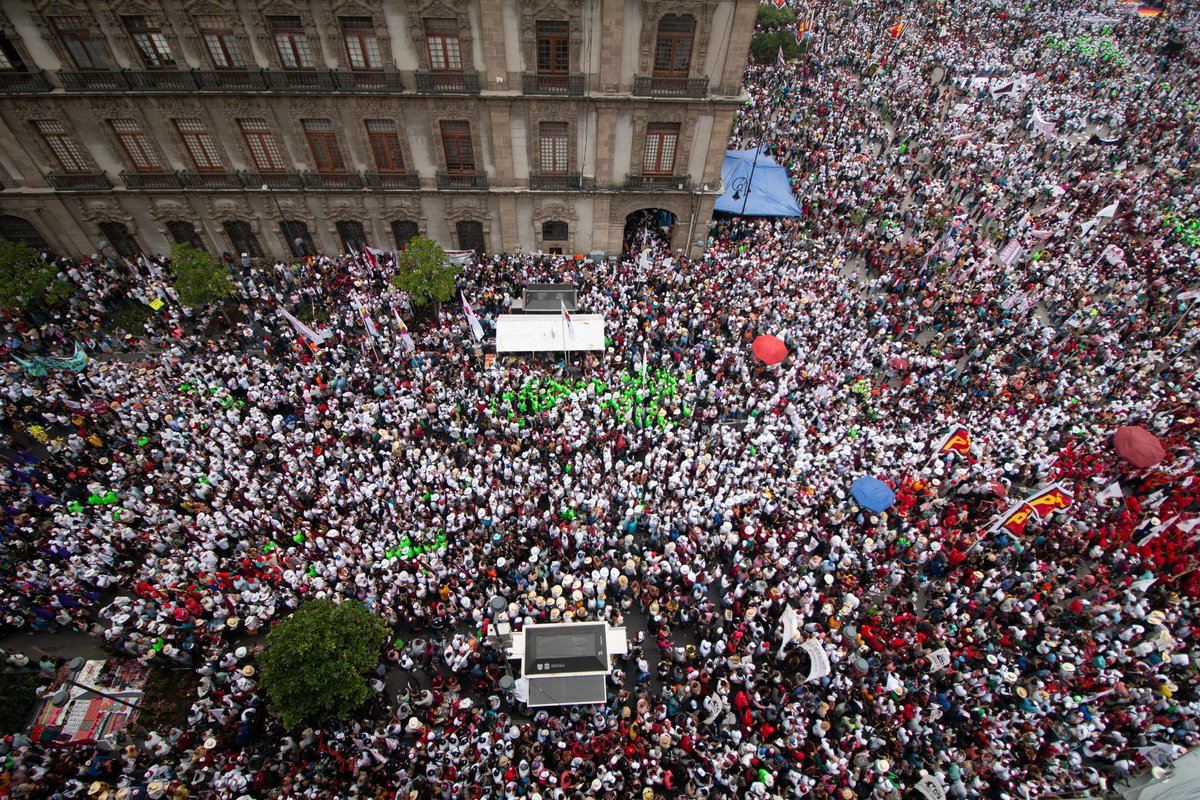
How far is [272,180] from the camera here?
1173 inches

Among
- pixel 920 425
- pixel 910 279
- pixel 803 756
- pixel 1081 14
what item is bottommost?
pixel 803 756

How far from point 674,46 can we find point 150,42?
2375 cm

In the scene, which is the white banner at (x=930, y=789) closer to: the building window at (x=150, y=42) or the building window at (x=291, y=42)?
the building window at (x=291, y=42)

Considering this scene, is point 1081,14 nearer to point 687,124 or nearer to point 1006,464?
point 687,124

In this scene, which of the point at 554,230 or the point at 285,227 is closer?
the point at 285,227

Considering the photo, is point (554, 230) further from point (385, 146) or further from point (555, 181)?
point (385, 146)

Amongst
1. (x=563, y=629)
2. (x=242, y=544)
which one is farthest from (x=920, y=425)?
(x=242, y=544)

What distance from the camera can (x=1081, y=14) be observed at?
71625 mm

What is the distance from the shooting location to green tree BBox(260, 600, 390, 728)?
576 inches

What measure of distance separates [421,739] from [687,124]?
28.6 metres

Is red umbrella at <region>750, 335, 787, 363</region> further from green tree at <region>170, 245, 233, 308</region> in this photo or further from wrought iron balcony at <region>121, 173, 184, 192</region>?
wrought iron balcony at <region>121, 173, 184, 192</region>

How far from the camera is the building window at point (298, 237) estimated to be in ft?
104

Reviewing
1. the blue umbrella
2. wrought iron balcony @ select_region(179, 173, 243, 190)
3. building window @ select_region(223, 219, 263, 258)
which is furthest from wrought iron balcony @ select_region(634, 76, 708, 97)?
building window @ select_region(223, 219, 263, 258)

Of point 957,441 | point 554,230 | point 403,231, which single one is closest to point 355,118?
point 403,231
